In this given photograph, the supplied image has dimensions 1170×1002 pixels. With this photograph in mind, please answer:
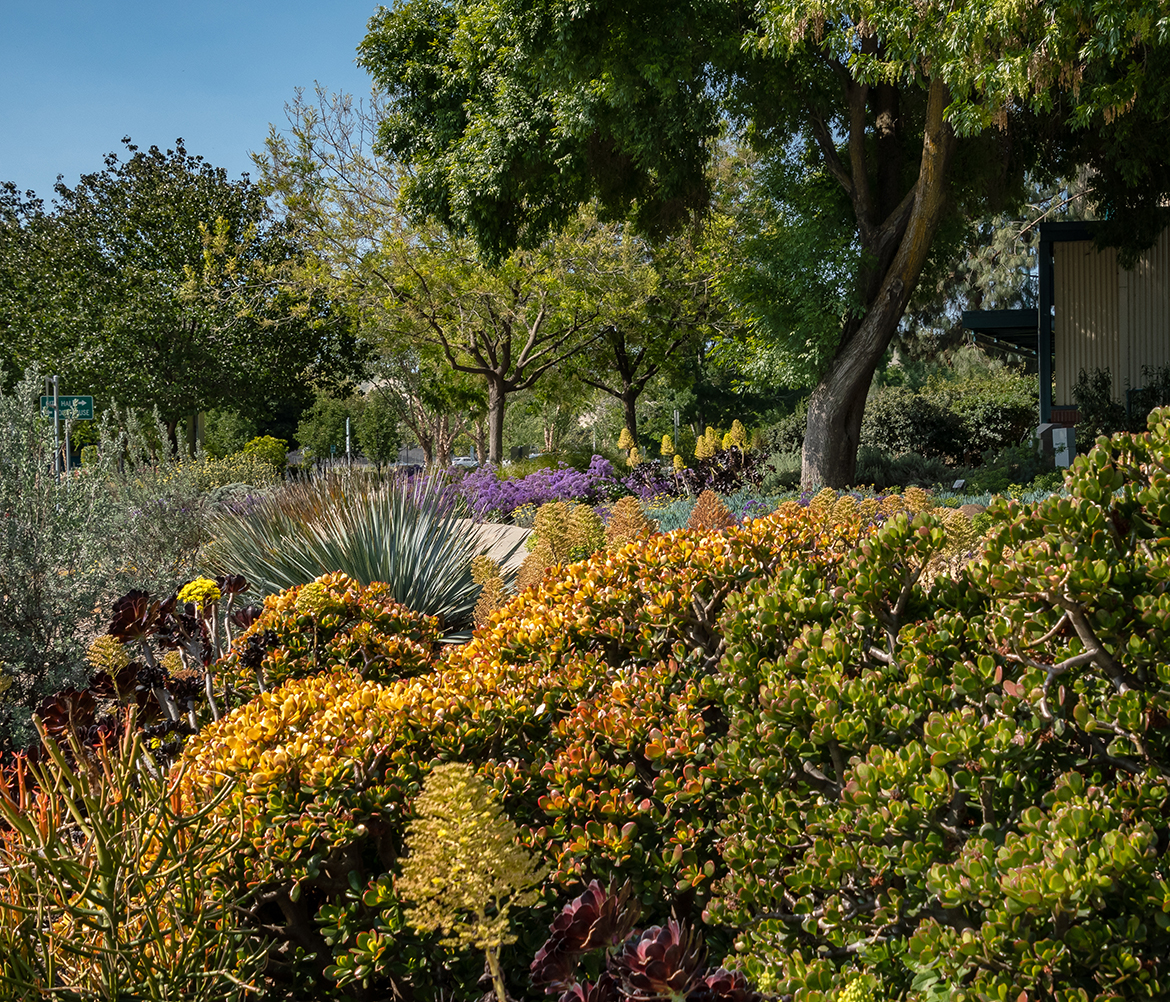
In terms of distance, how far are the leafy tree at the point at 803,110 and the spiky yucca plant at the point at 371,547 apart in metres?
6.26

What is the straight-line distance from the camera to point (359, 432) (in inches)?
1738

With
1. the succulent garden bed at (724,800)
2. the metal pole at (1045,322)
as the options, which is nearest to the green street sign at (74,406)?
the succulent garden bed at (724,800)

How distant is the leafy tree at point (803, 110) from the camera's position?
825 cm

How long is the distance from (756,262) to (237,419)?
36.7m

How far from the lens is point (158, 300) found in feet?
81.8

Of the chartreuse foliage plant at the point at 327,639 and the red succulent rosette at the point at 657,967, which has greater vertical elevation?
the chartreuse foliage plant at the point at 327,639

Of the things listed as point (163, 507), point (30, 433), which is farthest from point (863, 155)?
point (30, 433)

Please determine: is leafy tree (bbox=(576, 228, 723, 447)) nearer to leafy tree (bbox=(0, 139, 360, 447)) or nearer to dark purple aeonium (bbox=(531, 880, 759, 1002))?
leafy tree (bbox=(0, 139, 360, 447))

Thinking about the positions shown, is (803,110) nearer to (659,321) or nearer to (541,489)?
(541,489)

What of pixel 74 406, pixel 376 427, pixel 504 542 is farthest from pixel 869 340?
pixel 376 427

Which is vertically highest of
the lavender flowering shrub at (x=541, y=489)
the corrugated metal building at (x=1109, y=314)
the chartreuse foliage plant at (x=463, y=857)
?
the corrugated metal building at (x=1109, y=314)

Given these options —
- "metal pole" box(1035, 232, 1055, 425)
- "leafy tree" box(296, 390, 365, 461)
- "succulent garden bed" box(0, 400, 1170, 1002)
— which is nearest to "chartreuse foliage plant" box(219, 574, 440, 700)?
"succulent garden bed" box(0, 400, 1170, 1002)

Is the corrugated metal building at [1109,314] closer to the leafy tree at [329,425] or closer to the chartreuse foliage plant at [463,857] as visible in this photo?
the chartreuse foliage plant at [463,857]

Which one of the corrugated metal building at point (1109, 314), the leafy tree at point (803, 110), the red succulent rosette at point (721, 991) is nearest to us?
the red succulent rosette at point (721, 991)
